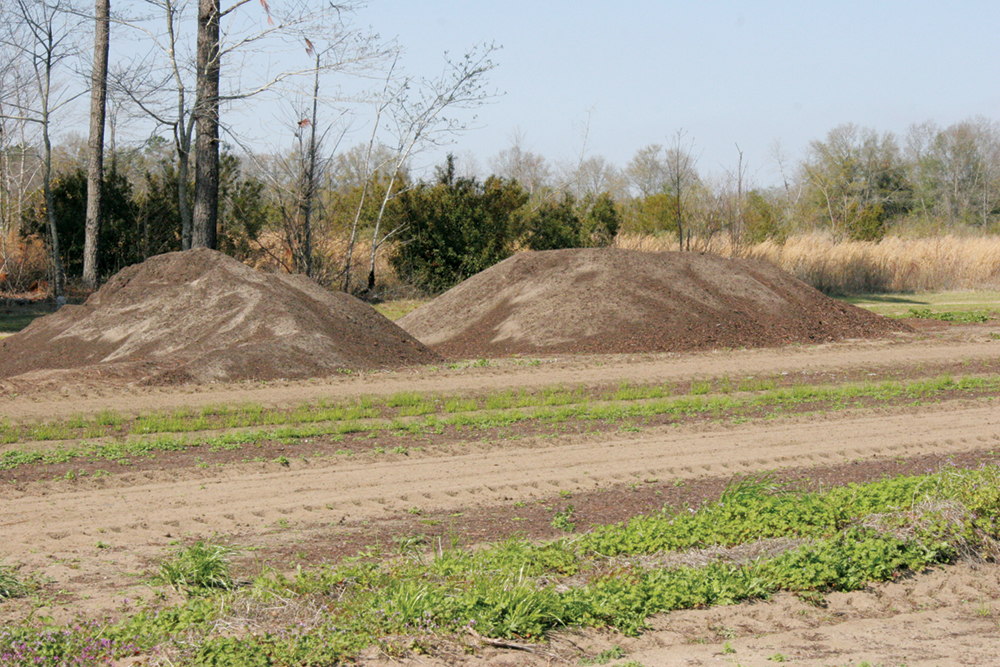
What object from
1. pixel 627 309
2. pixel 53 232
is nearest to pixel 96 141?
pixel 53 232

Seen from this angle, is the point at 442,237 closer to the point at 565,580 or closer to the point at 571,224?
the point at 571,224

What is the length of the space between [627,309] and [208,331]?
859cm

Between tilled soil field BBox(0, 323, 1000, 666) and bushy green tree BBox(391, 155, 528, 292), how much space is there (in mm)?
13893

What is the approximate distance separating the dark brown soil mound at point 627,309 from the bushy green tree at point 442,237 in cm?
672

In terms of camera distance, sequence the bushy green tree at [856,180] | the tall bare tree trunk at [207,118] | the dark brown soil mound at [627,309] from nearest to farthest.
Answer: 1. the dark brown soil mound at [627,309]
2. the tall bare tree trunk at [207,118]
3. the bushy green tree at [856,180]

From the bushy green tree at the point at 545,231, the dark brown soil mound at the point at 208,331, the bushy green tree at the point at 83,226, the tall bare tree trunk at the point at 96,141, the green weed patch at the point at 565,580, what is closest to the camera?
the green weed patch at the point at 565,580

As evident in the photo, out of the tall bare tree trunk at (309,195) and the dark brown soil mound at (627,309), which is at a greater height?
the tall bare tree trunk at (309,195)

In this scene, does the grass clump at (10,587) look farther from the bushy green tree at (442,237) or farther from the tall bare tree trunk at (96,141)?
the bushy green tree at (442,237)

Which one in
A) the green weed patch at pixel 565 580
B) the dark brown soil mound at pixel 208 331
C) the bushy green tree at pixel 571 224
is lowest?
the green weed patch at pixel 565 580

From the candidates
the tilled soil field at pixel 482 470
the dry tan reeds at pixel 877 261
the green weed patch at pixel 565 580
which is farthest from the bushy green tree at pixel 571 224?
the green weed patch at pixel 565 580

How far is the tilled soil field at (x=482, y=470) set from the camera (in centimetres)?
518

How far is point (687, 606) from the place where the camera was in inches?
213

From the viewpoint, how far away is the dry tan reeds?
1308 inches

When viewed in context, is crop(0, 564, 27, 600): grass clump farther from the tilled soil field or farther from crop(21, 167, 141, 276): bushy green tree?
crop(21, 167, 141, 276): bushy green tree
